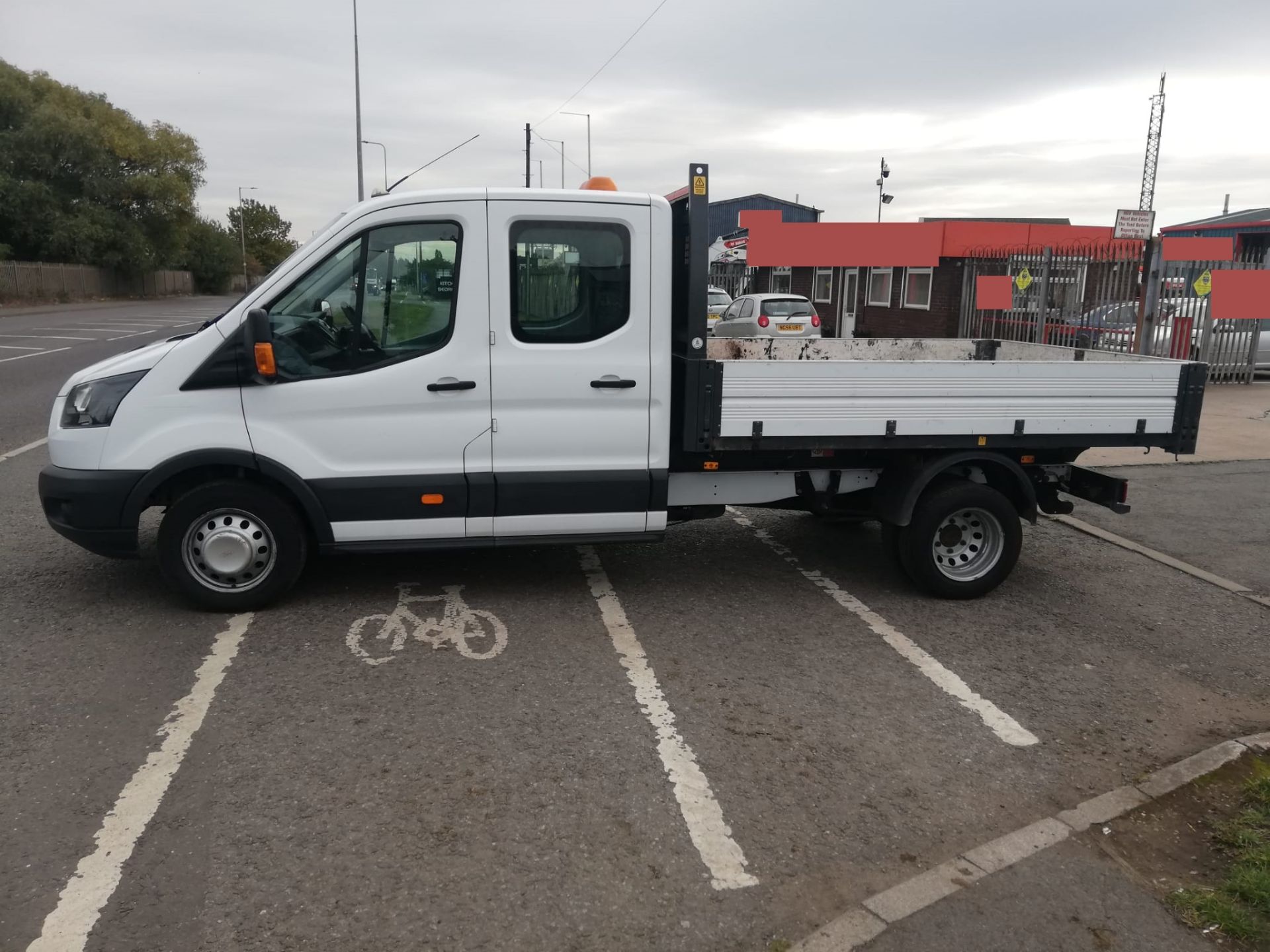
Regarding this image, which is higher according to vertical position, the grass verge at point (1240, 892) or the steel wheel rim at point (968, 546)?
the steel wheel rim at point (968, 546)

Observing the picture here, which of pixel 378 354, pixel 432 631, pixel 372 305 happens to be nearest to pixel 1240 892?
pixel 432 631

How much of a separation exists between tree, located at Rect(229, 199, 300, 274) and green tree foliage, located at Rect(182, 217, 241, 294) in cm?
2231

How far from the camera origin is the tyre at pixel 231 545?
5.36m

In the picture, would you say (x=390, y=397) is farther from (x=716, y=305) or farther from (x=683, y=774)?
(x=716, y=305)

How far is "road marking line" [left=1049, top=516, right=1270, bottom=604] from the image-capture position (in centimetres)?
661

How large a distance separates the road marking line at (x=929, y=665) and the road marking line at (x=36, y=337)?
23152 millimetres

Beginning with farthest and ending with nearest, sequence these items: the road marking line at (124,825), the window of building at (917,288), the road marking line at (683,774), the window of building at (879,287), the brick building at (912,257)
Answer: the window of building at (879,287), the window of building at (917,288), the brick building at (912,257), the road marking line at (683,774), the road marking line at (124,825)

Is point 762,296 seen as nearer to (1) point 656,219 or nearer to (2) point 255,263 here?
(1) point 656,219

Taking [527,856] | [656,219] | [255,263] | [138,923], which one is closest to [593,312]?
[656,219]

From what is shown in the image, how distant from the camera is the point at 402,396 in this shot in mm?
5387

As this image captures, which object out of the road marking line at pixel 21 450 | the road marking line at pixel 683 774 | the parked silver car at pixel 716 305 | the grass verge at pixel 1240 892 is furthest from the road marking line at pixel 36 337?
the grass verge at pixel 1240 892

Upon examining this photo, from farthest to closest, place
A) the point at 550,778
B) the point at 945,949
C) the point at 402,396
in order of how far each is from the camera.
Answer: the point at 402,396 → the point at 550,778 → the point at 945,949

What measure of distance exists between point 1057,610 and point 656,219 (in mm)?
3379

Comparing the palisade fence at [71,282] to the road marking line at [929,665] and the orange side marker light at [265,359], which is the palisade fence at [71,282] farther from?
the road marking line at [929,665]
